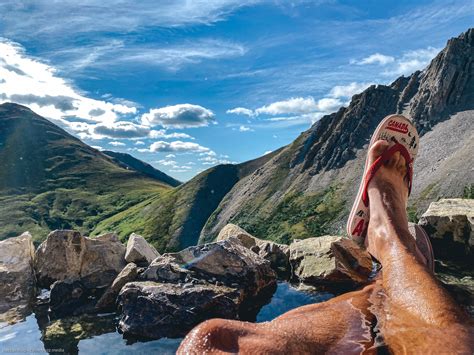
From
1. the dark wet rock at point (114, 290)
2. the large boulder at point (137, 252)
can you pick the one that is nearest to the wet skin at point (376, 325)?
the dark wet rock at point (114, 290)

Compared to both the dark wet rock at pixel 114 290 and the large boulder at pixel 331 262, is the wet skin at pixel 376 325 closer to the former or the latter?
the large boulder at pixel 331 262

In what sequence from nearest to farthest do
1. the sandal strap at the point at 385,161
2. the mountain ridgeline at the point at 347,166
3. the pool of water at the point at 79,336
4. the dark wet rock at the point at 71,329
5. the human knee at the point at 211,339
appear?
1. the human knee at the point at 211,339
2. the pool of water at the point at 79,336
3. the dark wet rock at the point at 71,329
4. the sandal strap at the point at 385,161
5. the mountain ridgeline at the point at 347,166

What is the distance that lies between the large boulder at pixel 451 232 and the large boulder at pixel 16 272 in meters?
9.20

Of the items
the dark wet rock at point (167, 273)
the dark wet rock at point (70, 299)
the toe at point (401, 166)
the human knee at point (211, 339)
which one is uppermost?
the toe at point (401, 166)

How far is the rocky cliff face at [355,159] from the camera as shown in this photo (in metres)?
110

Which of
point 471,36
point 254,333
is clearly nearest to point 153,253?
point 254,333

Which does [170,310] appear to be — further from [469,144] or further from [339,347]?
[469,144]

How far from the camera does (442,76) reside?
5615 inches

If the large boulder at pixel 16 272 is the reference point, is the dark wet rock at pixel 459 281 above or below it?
below

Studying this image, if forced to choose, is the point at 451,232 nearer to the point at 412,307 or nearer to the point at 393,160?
the point at 393,160

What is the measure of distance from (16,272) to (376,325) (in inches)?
278

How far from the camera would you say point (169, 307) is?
5703 millimetres

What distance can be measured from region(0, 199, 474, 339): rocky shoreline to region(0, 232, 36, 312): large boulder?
2 cm

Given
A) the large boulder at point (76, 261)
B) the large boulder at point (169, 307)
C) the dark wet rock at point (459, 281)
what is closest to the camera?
the large boulder at point (169, 307)
